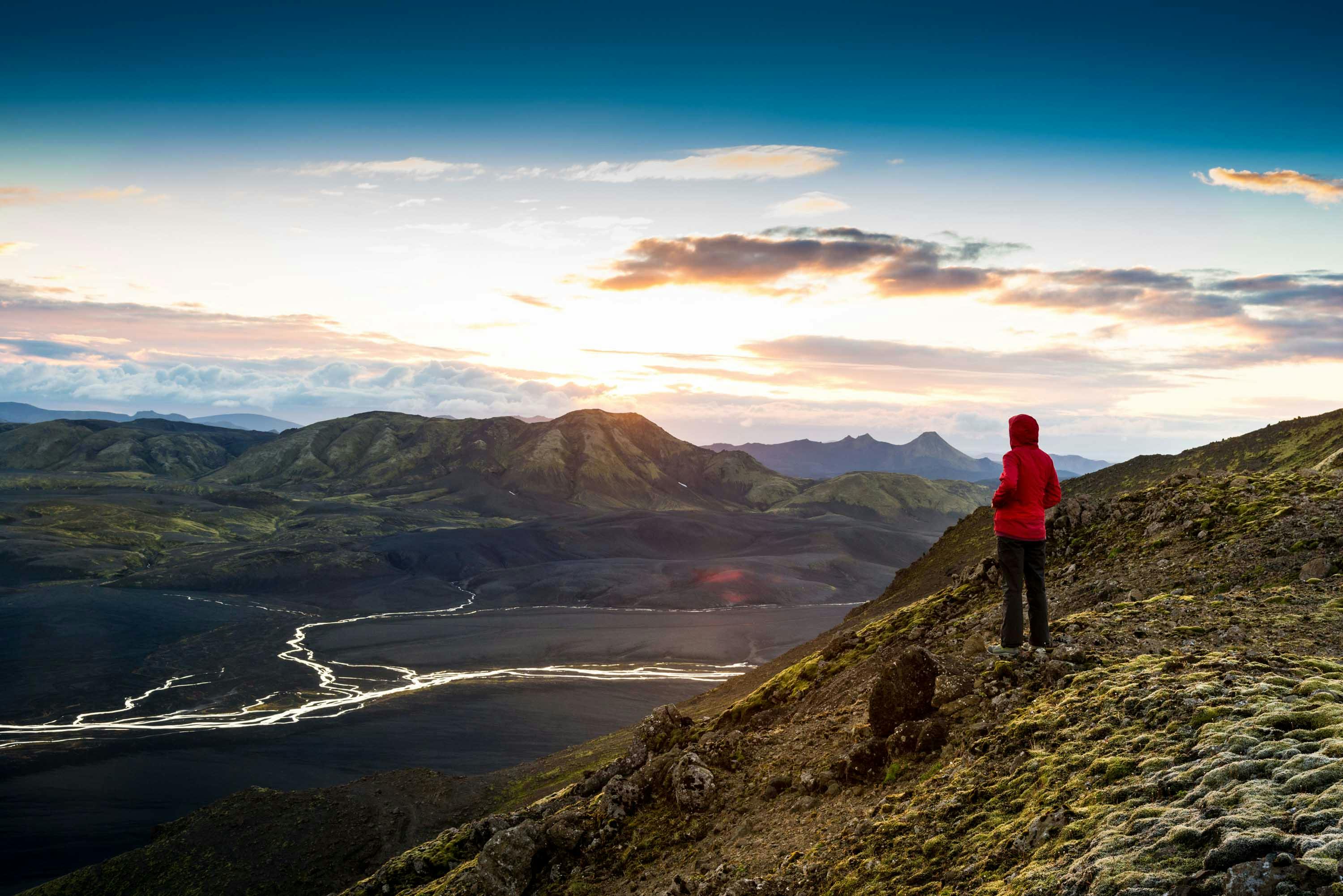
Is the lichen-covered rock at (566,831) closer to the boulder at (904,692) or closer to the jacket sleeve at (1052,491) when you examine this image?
the boulder at (904,692)

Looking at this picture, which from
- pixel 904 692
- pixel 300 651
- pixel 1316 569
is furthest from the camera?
pixel 300 651

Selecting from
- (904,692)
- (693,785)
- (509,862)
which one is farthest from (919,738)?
(509,862)

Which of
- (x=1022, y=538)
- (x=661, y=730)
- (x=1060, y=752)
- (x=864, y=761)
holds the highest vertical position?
(x=1022, y=538)

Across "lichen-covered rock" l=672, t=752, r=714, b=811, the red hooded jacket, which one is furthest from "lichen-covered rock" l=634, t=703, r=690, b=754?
the red hooded jacket

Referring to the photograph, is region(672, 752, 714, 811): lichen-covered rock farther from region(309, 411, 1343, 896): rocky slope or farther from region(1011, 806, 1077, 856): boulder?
region(1011, 806, 1077, 856): boulder

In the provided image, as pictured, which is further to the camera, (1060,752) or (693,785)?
(693,785)

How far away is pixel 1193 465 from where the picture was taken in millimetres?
54656

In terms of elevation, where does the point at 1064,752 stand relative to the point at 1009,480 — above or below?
below

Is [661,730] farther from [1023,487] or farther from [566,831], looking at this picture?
[1023,487]

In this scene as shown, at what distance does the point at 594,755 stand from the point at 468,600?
123121 millimetres

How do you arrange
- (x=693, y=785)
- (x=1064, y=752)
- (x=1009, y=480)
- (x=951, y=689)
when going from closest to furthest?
(x=1064, y=752), (x=951, y=689), (x=1009, y=480), (x=693, y=785)

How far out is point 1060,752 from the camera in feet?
31.1

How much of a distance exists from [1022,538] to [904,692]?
3.32m

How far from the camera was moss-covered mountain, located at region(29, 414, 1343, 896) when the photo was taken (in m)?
7.12
